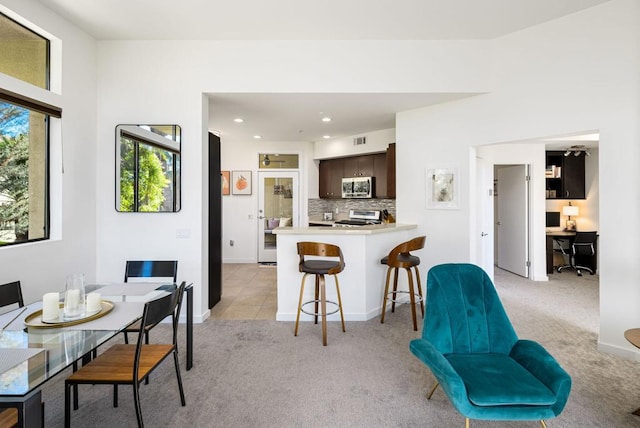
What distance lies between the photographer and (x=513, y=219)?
19.2 feet

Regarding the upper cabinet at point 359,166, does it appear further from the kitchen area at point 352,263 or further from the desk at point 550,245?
the desk at point 550,245

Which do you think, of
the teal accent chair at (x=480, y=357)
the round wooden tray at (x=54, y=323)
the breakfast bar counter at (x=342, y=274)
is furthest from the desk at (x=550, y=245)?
the round wooden tray at (x=54, y=323)

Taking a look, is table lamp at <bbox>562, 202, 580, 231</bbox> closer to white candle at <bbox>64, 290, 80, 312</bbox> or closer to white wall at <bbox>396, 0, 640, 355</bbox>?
white wall at <bbox>396, 0, 640, 355</bbox>

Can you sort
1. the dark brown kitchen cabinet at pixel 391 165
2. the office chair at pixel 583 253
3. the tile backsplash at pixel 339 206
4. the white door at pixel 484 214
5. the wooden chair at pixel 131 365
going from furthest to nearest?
1. the tile backsplash at pixel 339 206
2. the office chair at pixel 583 253
3. the dark brown kitchen cabinet at pixel 391 165
4. the white door at pixel 484 214
5. the wooden chair at pixel 131 365

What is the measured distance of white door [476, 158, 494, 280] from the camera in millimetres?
4916

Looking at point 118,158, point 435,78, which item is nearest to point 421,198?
point 435,78

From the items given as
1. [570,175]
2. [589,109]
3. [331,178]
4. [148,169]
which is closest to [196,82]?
[148,169]

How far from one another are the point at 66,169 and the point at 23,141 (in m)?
0.43

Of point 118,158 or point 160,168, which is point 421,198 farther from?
point 118,158

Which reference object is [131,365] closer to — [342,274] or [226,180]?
[342,274]

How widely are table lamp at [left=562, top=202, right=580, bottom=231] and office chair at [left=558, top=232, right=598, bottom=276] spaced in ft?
1.56

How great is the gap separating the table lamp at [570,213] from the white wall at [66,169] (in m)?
7.93

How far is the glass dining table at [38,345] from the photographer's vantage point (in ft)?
3.68

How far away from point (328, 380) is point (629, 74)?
371 centimetres
